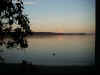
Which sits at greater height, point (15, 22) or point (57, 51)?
point (15, 22)

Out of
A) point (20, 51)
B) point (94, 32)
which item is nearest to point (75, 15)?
point (94, 32)

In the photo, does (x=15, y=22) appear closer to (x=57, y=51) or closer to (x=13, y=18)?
(x=13, y=18)

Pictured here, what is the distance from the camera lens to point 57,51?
254 cm

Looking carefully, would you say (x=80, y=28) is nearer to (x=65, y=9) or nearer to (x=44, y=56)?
(x=65, y=9)

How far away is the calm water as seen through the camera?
7.42 ft

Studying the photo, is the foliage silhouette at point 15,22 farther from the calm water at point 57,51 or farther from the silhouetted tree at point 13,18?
the calm water at point 57,51

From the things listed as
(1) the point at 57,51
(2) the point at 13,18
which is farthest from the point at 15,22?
(1) the point at 57,51

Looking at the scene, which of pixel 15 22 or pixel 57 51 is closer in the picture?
pixel 15 22

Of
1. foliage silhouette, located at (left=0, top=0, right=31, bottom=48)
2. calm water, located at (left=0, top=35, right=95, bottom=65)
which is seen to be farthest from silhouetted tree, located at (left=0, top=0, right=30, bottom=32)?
calm water, located at (left=0, top=35, right=95, bottom=65)

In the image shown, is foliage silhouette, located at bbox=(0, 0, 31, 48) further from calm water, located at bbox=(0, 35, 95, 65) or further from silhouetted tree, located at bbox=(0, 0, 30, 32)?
calm water, located at bbox=(0, 35, 95, 65)

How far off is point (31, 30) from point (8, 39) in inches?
11.3

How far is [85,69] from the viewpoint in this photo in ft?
7.36

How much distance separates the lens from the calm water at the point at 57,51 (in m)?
2.26

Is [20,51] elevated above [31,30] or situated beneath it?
situated beneath
